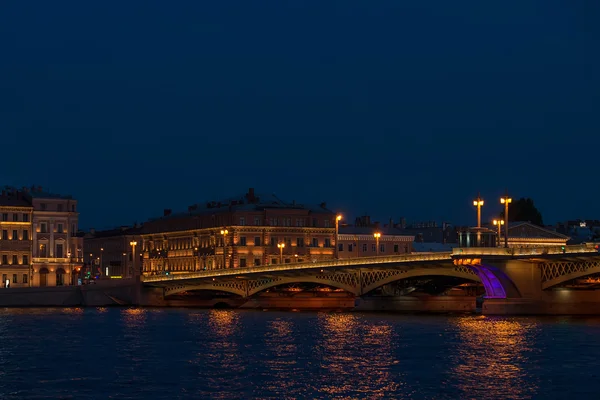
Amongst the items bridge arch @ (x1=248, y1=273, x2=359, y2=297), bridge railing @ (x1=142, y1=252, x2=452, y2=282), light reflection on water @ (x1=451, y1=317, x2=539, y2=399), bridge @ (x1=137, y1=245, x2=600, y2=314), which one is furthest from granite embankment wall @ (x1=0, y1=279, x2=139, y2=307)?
light reflection on water @ (x1=451, y1=317, x2=539, y2=399)

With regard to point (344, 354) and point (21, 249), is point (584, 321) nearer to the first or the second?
point (344, 354)

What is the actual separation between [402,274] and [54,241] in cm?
5331

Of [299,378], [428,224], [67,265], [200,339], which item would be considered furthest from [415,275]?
[428,224]

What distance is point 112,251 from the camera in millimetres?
184875

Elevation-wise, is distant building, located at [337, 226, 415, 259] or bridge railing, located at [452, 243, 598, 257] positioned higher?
distant building, located at [337, 226, 415, 259]

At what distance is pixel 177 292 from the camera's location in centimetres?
11975

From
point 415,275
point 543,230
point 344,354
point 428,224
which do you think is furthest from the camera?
point 428,224

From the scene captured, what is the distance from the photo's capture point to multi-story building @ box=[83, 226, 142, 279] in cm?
17688

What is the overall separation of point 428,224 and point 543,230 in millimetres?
38639

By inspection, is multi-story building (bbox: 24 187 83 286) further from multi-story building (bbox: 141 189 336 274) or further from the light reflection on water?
the light reflection on water

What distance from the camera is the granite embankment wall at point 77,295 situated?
121062 mm

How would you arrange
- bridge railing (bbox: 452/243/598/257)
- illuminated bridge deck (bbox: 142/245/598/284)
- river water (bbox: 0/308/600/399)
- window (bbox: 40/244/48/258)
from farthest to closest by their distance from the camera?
window (bbox: 40/244/48/258) → bridge railing (bbox: 452/243/598/257) → illuminated bridge deck (bbox: 142/245/598/284) → river water (bbox: 0/308/600/399)

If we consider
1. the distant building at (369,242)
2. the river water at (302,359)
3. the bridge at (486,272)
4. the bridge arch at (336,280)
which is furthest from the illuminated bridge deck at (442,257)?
the distant building at (369,242)

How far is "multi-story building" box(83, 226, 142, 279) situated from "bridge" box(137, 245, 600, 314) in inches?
2761
